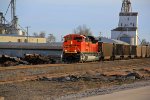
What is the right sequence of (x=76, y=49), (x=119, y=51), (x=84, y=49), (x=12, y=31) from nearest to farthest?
1. (x=76, y=49)
2. (x=84, y=49)
3. (x=119, y=51)
4. (x=12, y=31)

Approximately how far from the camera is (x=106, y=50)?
51.2 meters

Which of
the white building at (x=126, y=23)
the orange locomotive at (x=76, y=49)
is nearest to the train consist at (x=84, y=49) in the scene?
the orange locomotive at (x=76, y=49)

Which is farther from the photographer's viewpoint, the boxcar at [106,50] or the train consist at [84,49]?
the boxcar at [106,50]

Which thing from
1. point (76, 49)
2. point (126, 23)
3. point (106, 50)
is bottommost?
point (76, 49)

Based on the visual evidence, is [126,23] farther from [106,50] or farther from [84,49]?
[84,49]

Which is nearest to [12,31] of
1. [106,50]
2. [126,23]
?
[126,23]

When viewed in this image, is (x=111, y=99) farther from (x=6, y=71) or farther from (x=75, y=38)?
(x=75, y=38)

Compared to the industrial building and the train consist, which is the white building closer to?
the industrial building

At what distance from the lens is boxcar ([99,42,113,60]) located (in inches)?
1937

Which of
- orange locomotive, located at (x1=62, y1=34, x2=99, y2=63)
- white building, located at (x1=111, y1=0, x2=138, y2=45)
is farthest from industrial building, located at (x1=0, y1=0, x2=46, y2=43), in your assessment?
orange locomotive, located at (x1=62, y1=34, x2=99, y2=63)

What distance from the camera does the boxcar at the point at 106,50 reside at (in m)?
49.2

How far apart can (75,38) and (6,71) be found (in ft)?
57.9

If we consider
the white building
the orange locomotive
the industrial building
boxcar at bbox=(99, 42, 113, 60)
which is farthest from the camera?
the white building

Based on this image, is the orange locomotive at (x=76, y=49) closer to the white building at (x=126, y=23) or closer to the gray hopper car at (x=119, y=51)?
the gray hopper car at (x=119, y=51)
